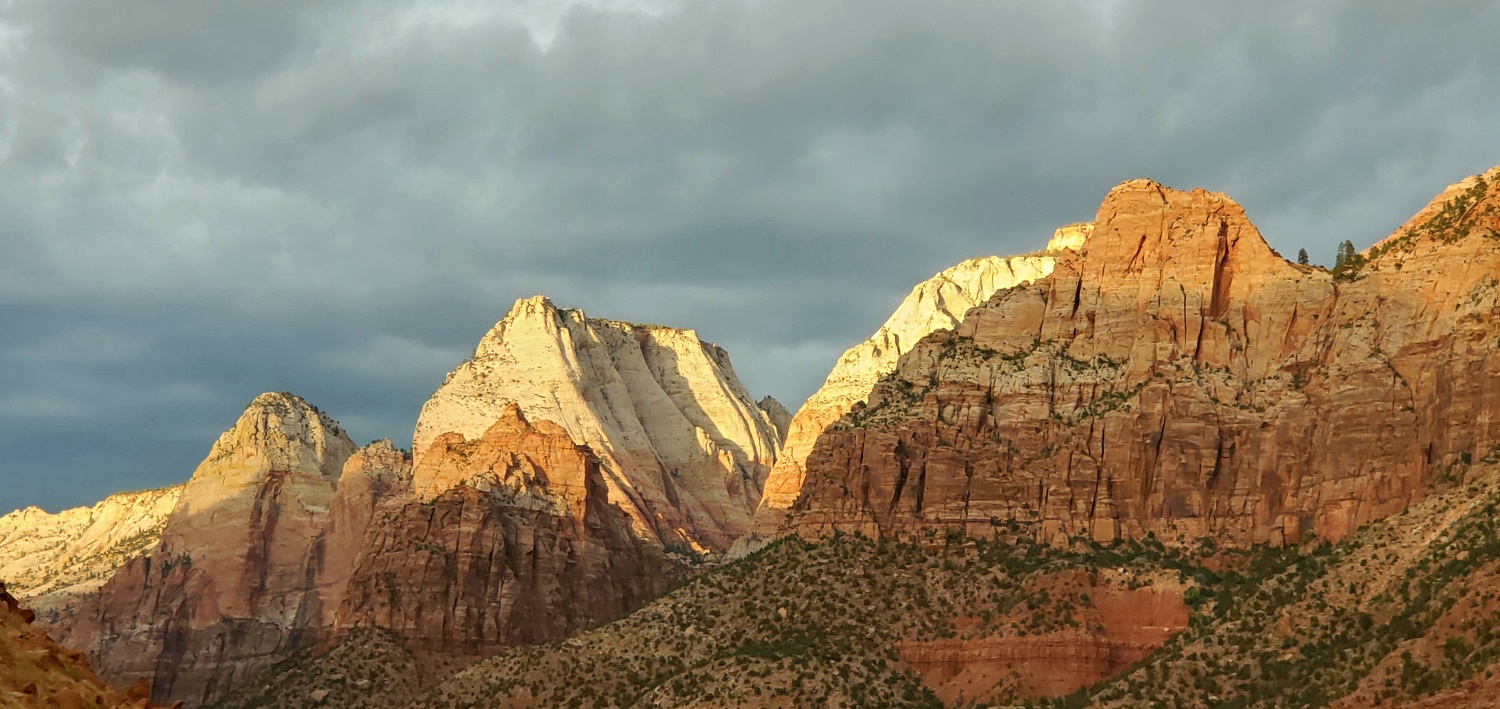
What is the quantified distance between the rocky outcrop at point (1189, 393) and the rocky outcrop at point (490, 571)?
44348 millimetres

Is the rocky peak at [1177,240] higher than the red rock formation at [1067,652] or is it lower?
higher

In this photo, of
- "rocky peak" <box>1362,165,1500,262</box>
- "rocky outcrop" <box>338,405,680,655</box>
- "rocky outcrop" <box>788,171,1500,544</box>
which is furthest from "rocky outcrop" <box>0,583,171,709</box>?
"rocky outcrop" <box>338,405,680,655</box>

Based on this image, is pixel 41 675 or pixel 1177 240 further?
pixel 1177 240

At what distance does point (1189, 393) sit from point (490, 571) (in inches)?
3132

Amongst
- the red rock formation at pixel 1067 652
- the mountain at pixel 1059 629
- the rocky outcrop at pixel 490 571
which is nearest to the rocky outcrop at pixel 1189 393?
the mountain at pixel 1059 629

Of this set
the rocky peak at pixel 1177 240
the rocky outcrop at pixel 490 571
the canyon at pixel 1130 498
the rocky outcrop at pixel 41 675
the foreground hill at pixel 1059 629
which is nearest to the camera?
the rocky outcrop at pixel 41 675

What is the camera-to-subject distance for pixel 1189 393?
136000 mm

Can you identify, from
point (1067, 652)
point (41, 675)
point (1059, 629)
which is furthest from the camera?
point (1059, 629)

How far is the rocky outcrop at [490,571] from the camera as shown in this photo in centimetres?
17975

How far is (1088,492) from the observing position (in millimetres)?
136750

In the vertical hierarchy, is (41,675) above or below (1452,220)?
below

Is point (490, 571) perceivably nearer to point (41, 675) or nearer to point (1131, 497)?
point (1131, 497)

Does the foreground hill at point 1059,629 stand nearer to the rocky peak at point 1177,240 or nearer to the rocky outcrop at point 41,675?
the rocky peak at point 1177,240

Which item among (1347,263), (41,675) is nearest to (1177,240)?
(1347,263)
